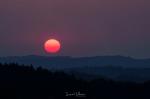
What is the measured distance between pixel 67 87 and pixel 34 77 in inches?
690

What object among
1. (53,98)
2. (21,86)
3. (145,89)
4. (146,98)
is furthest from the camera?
(145,89)

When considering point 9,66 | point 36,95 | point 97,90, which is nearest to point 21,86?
point 36,95

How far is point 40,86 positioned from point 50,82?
362 inches

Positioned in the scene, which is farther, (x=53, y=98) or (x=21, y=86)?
(x=21, y=86)

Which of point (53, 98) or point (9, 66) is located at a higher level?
Result: point (9, 66)

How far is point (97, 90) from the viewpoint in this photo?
142500 mm

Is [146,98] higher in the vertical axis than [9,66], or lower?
lower

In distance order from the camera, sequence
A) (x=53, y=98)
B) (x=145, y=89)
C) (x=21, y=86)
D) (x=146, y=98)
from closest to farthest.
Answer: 1. (x=53, y=98)
2. (x=21, y=86)
3. (x=146, y=98)
4. (x=145, y=89)

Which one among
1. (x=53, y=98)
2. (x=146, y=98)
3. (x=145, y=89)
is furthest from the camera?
(x=145, y=89)

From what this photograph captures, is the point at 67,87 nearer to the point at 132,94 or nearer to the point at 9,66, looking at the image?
the point at 132,94

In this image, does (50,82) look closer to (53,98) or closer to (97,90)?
(97,90)

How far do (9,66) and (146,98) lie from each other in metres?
42.5

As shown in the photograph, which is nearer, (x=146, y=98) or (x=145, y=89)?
(x=146, y=98)

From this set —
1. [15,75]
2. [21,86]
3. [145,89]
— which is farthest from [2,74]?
[145,89]
